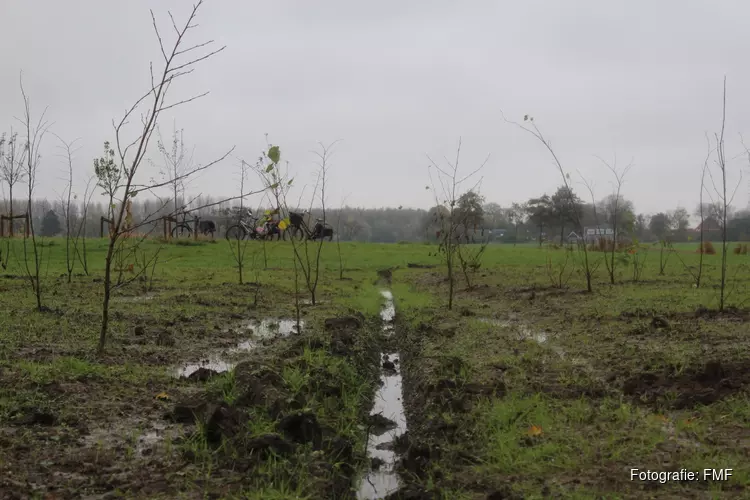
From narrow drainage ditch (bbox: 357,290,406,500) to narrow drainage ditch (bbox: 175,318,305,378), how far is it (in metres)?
1.46

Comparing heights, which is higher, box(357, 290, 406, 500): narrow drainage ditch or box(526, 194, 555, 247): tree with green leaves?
box(526, 194, 555, 247): tree with green leaves

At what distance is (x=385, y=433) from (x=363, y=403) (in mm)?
525

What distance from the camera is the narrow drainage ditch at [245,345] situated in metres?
6.13

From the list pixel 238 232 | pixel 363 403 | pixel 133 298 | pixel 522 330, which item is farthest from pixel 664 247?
pixel 363 403

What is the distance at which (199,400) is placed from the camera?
4.60 meters

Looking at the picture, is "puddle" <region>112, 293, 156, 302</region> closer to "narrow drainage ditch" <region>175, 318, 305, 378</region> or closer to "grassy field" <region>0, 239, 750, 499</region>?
"grassy field" <region>0, 239, 750, 499</region>

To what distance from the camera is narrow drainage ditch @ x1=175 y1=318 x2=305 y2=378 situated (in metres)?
6.13

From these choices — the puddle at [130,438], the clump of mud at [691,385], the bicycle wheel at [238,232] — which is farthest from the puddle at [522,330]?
the bicycle wheel at [238,232]

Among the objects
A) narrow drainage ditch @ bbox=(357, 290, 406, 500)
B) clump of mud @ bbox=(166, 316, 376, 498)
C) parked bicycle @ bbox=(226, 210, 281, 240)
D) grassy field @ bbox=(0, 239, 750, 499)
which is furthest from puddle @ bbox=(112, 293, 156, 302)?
clump of mud @ bbox=(166, 316, 376, 498)

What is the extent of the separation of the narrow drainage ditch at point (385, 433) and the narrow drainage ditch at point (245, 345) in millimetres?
1459

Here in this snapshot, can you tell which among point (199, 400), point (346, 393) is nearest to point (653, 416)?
point (346, 393)

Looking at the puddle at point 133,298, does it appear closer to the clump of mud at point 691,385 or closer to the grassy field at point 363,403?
the grassy field at point 363,403

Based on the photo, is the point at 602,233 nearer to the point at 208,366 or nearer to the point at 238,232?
the point at 238,232

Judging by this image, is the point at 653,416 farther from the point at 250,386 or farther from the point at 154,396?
the point at 154,396
